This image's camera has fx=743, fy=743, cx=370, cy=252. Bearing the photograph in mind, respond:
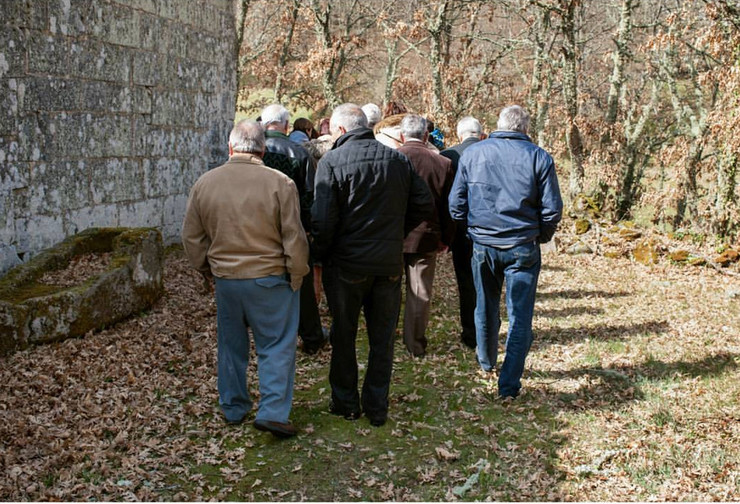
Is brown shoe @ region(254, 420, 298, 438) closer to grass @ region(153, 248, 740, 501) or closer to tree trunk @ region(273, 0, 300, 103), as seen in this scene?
grass @ region(153, 248, 740, 501)

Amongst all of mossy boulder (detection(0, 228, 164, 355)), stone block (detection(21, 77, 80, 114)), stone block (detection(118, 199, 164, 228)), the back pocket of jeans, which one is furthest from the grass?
stone block (detection(21, 77, 80, 114))

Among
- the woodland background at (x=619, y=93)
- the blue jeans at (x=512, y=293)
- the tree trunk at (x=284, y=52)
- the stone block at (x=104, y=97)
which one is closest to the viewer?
the blue jeans at (x=512, y=293)

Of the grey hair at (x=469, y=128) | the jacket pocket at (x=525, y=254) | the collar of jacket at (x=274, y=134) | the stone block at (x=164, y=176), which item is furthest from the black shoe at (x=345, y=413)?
the stone block at (x=164, y=176)

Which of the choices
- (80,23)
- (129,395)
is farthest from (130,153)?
(129,395)

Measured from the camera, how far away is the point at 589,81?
2256 cm

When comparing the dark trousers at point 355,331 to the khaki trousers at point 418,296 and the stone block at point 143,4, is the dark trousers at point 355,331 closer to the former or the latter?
the khaki trousers at point 418,296

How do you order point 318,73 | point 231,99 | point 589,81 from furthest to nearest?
point 589,81 → point 318,73 → point 231,99

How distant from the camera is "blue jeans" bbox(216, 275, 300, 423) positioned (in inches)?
193

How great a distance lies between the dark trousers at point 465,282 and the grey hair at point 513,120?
1580 mm

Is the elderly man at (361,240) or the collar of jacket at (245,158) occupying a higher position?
the collar of jacket at (245,158)

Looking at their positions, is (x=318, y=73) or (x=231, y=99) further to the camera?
(x=318, y=73)

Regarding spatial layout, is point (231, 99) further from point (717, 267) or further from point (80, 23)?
point (717, 267)

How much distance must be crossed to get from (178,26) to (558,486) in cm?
742

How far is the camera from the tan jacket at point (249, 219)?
477cm
